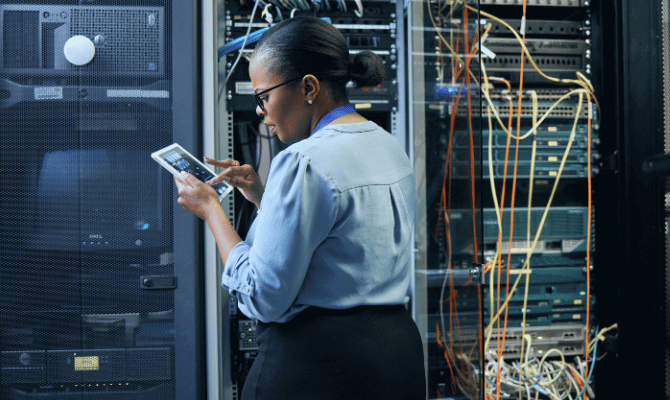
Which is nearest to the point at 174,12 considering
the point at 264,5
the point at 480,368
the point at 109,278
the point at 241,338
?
the point at 264,5

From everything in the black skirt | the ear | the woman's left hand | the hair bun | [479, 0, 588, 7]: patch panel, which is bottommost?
the black skirt

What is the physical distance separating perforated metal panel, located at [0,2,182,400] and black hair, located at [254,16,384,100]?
52 centimetres

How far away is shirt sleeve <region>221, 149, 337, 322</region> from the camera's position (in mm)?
640

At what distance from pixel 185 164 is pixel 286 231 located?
20.8 inches

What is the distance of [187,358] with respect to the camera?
43.4 inches

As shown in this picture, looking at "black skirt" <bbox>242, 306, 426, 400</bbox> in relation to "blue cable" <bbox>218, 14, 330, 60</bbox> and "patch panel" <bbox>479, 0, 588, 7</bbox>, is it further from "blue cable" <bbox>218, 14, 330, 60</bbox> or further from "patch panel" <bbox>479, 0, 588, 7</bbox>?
"patch panel" <bbox>479, 0, 588, 7</bbox>

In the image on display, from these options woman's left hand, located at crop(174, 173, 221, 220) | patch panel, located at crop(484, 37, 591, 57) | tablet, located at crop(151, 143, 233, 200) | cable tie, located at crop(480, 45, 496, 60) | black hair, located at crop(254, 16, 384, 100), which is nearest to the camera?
black hair, located at crop(254, 16, 384, 100)

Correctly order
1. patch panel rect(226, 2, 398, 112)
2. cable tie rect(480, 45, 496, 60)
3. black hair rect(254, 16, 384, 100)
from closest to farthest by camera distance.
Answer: black hair rect(254, 16, 384, 100), cable tie rect(480, 45, 496, 60), patch panel rect(226, 2, 398, 112)

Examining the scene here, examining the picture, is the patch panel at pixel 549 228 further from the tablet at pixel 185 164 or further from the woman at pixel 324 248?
the tablet at pixel 185 164

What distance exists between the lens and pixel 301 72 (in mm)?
755

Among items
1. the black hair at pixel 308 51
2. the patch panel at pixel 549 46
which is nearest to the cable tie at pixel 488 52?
the patch panel at pixel 549 46

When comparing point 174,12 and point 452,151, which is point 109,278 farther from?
point 452,151

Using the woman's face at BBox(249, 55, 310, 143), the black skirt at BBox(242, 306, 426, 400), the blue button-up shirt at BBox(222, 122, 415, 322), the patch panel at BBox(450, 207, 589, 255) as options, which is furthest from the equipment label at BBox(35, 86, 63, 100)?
the patch panel at BBox(450, 207, 589, 255)

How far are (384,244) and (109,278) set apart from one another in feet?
2.56
